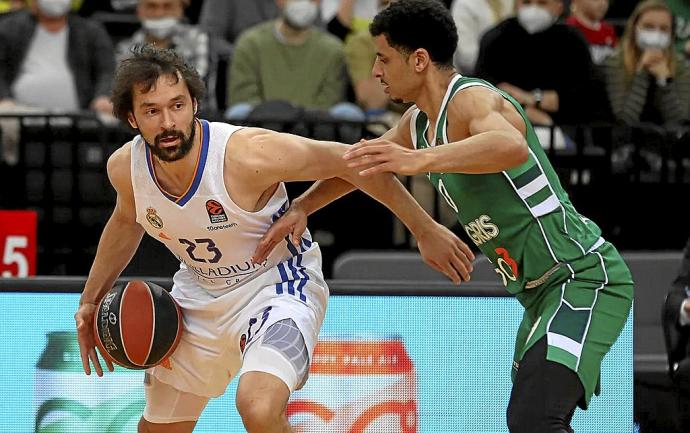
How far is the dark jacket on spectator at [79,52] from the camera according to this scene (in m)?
9.13

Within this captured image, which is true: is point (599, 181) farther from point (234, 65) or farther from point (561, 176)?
point (234, 65)

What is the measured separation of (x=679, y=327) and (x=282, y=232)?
224 centimetres

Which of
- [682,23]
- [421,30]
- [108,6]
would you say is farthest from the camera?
[108,6]

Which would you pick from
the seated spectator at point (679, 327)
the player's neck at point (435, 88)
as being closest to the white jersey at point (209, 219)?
the player's neck at point (435, 88)

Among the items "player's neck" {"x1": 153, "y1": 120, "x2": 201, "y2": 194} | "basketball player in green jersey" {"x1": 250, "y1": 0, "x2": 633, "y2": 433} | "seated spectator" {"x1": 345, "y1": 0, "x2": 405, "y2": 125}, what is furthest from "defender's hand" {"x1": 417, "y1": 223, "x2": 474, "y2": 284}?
"seated spectator" {"x1": 345, "y1": 0, "x2": 405, "y2": 125}

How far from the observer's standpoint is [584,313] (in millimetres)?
4762

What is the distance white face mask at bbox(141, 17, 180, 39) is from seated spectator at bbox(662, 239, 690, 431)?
4420 mm

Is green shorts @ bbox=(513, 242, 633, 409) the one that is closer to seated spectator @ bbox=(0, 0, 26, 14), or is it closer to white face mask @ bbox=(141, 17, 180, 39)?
white face mask @ bbox=(141, 17, 180, 39)

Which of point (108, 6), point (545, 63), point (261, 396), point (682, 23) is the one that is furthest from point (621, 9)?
point (261, 396)

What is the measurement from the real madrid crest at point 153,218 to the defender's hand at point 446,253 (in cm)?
105

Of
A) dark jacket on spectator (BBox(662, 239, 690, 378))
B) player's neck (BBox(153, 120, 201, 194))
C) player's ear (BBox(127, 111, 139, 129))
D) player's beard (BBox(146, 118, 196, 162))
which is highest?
player's ear (BBox(127, 111, 139, 129))

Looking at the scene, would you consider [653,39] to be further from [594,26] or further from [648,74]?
[594,26]

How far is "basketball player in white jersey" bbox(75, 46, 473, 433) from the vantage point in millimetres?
4945

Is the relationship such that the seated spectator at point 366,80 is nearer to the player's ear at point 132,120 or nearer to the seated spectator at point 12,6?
the seated spectator at point 12,6
